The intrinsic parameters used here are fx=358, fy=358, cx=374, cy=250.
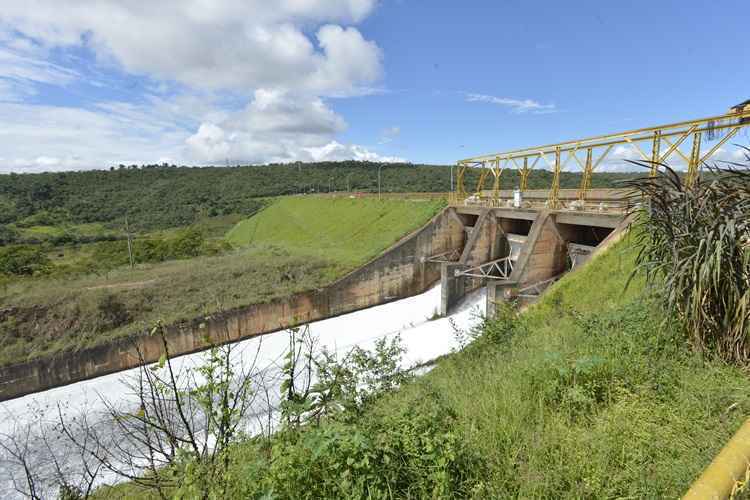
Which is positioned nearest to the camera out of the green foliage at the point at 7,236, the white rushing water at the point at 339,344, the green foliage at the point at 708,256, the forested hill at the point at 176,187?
the green foliage at the point at 708,256

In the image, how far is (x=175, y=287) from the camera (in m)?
17.9

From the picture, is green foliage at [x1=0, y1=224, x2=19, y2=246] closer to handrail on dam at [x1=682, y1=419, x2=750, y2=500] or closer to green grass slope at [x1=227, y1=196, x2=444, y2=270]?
green grass slope at [x1=227, y1=196, x2=444, y2=270]

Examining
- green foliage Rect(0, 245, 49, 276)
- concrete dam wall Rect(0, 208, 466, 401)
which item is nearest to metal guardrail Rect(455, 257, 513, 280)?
concrete dam wall Rect(0, 208, 466, 401)

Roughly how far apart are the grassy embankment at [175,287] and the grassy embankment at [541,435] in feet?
41.0

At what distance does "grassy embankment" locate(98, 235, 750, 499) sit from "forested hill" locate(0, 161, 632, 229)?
48.5 meters

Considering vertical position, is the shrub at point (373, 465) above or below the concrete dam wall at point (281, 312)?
above

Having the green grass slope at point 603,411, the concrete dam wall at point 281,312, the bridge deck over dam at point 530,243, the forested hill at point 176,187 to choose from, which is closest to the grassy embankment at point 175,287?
the concrete dam wall at point 281,312

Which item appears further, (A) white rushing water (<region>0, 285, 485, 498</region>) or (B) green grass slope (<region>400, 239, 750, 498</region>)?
(A) white rushing water (<region>0, 285, 485, 498</region>)

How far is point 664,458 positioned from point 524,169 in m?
15.8

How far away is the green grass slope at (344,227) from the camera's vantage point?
867 inches

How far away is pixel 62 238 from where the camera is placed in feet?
162

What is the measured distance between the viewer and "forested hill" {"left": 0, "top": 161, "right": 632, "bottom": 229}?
67000 millimetres

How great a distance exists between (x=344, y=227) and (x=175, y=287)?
538 inches

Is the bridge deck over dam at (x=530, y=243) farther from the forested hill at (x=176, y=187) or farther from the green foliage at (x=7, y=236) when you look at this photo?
the green foliage at (x=7, y=236)
